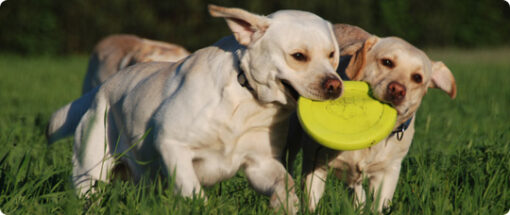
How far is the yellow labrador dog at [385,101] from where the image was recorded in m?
4.38

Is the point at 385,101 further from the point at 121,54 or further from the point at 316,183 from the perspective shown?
the point at 121,54

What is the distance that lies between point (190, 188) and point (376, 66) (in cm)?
178

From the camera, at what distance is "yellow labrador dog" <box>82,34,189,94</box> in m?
8.73

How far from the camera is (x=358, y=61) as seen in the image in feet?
15.1

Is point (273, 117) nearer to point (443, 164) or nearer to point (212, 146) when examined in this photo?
point (212, 146)

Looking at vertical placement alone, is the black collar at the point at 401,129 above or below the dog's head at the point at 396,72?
below

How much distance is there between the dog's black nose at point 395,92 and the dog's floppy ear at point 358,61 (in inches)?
15.6

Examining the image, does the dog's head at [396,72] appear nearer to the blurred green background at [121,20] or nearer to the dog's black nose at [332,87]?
the dog's black nose at [332,87]

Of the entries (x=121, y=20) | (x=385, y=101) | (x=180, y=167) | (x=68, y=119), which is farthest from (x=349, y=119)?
(x=121, y=20)

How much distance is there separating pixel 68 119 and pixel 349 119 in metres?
2.34

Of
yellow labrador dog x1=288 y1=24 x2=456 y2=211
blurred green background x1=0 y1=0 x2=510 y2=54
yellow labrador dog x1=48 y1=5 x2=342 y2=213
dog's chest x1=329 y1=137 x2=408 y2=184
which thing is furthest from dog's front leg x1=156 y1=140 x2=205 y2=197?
blurred green background x1=0 y1=0 x2=510 y2=54

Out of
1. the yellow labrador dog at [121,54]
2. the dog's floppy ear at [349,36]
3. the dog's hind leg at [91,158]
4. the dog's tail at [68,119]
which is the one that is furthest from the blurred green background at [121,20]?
the dog's hind leg at [91,158]

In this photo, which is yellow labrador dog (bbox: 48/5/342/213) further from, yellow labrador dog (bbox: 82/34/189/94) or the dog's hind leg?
yellow labrador dog (bbox: 82/34/189/94)

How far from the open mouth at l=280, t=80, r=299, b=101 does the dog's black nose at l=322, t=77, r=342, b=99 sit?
249 mm
